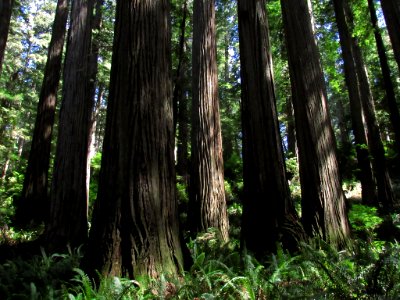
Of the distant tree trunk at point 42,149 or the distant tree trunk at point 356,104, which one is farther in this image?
the distant tree trunk at point 356,104

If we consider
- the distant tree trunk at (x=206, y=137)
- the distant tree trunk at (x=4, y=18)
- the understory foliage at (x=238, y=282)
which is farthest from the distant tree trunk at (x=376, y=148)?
the distant tree trunk at (x=4, y=18)

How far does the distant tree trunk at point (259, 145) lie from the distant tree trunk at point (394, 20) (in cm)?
310

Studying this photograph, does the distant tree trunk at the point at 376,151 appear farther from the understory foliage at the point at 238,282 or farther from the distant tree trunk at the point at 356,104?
the understory foliage at the point at 238,282

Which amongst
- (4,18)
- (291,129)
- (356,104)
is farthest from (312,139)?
(291,129)

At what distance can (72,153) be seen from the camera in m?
8.03

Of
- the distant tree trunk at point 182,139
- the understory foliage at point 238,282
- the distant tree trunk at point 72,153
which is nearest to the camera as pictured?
the understory foliage at point 238,282

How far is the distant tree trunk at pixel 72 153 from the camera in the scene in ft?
25.2

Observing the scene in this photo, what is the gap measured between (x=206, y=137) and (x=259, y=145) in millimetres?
2577

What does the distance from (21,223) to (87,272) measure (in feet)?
27.5

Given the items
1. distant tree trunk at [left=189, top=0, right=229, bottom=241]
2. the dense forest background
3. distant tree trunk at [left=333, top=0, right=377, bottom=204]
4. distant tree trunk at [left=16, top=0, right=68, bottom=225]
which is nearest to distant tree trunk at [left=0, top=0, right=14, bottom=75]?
the dense forest background

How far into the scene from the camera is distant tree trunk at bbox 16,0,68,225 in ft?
36.6

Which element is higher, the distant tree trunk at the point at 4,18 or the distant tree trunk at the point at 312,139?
the distant tree trunk at the point at 4,18

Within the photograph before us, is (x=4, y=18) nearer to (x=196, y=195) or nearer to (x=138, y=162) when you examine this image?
(x=196, y=195)

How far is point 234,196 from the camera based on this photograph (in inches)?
524
